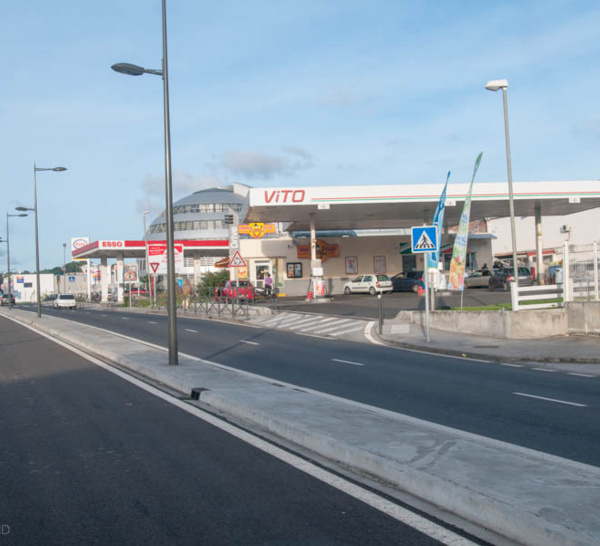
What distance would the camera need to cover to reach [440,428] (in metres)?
7.90

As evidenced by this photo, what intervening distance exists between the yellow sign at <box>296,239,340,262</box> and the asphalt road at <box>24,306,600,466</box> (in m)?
31.1

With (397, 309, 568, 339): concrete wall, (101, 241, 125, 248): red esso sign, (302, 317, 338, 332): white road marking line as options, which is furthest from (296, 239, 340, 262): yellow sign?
(397, 309, 568, 339): concrete wall

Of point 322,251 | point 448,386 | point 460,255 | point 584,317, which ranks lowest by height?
point 448,386

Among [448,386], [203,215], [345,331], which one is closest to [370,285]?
[345,331]

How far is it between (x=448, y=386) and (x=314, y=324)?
16193mm

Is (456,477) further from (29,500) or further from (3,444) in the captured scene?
(3,444)

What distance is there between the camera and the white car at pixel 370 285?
44750 mm

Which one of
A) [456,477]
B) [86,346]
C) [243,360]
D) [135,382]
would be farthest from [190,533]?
[86,346]

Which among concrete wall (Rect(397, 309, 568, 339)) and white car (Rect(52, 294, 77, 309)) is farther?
white car (Rect(52, 294, 77, 309))

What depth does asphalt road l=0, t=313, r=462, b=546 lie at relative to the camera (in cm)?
469

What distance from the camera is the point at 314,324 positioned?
27.8 m

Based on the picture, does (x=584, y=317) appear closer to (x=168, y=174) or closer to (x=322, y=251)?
(x=168, y=174)

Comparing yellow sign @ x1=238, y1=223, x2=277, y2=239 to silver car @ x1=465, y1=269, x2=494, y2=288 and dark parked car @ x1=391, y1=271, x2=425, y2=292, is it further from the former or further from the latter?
silver car @ x1=465, y1=269, x2=494, y2=288

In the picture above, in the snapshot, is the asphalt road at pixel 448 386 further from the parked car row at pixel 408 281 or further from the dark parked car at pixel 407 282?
the dark parked car at pixel 407 282
